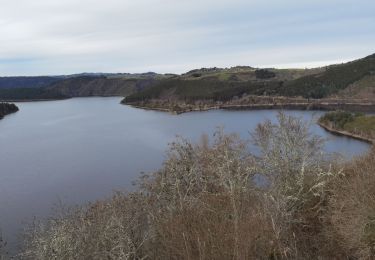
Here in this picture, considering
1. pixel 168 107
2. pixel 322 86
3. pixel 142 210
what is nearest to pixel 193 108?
pixel 168 107

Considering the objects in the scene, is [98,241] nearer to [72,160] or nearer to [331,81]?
[72,160]

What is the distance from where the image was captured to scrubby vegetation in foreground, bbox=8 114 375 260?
8.95m

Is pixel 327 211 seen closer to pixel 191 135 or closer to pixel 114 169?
pixel 114 169

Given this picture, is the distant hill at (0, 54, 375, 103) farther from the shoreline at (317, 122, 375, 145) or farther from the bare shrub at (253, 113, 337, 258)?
the bare shrub at (253, 113, 337, 258)

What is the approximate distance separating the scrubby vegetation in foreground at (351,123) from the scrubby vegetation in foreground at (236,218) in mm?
43835

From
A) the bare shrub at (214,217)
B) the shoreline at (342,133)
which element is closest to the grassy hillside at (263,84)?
the shoreline at (342,133)

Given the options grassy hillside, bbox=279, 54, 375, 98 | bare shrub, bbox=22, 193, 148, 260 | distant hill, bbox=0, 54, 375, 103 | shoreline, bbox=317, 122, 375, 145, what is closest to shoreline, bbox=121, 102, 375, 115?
distant hill, bbox=0, 54, 375, 103

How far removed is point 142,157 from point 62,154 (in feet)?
36.6

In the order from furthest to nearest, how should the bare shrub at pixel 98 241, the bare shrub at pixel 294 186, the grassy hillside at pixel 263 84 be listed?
the grassy hillside at pixel 263 84
the bare shrub at pixel 294 186
the bare shrub at pixel 98 241

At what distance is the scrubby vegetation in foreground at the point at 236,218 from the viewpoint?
895cm

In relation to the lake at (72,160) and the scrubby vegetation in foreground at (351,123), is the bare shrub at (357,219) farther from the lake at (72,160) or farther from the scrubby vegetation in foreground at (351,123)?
the scrubby vegetation in foreground at (351,123)

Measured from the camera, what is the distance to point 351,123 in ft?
221

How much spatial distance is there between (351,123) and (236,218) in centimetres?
6321

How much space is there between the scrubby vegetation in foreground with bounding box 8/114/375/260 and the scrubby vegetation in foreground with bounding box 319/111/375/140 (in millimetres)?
43835
